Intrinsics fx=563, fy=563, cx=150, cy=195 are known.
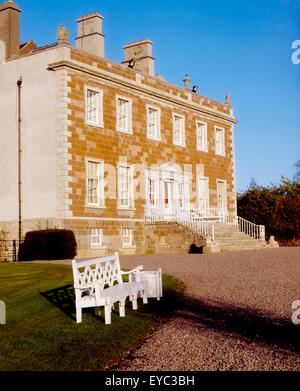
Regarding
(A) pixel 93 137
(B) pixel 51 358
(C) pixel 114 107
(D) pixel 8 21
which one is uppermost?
(D) pixel 8 21

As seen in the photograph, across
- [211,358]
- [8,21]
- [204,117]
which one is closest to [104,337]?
[211,358]

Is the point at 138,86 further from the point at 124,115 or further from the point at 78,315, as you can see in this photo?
the point at 78,315

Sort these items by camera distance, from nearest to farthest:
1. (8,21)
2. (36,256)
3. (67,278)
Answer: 1. (67,278)
2. (36,256)
3. (8,21)

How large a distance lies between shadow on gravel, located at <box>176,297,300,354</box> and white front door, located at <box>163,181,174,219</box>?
63.2 ft

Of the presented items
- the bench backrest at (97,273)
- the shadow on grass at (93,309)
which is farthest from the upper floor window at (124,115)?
the bench backrest at (97,273)

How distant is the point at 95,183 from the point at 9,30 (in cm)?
837

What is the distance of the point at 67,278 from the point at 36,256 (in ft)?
30.2

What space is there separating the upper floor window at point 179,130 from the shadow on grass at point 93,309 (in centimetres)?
1994

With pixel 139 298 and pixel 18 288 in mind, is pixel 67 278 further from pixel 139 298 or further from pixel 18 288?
pixel 139 298

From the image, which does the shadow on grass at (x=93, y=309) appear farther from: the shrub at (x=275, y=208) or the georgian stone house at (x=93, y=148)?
the shrub at (x=275, y=208)

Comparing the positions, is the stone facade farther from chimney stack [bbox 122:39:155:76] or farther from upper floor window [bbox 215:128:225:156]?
upper floor window [bbox 215:128:225:156]

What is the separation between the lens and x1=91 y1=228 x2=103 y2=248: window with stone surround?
2487cm

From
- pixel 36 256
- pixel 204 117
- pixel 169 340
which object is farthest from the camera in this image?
pixel 204 117

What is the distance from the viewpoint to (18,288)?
12.3 metres
